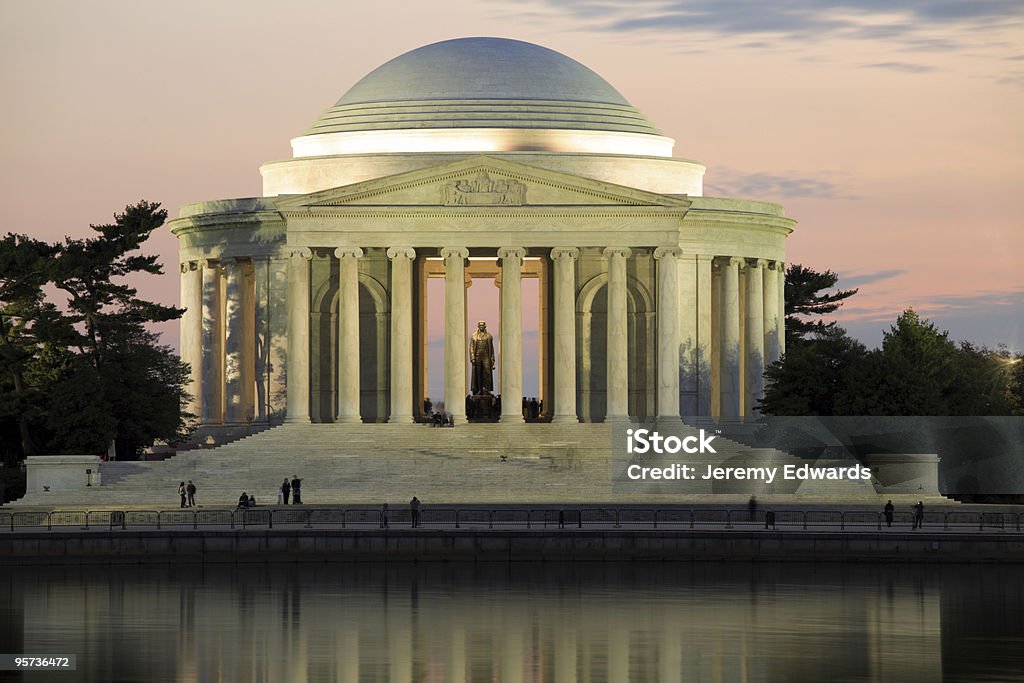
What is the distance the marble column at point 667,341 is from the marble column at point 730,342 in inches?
406

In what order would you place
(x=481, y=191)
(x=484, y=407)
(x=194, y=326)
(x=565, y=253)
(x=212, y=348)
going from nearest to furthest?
(x=481, y=191)
(x=565, y=253)
(x=484, y=407)
(x=212, y=348)
(x=194, y=326)

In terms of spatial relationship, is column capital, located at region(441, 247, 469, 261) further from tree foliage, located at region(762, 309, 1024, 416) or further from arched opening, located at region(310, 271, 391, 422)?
tree foliage, located at region(762, 309, 1024, 416)

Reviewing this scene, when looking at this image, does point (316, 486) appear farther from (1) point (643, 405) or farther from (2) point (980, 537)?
(2) point (980, 537)

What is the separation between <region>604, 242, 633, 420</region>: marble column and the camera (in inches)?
4739

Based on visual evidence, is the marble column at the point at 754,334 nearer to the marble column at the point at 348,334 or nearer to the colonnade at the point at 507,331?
the colonnade at the point at 507,331

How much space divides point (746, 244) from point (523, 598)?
66.2 m

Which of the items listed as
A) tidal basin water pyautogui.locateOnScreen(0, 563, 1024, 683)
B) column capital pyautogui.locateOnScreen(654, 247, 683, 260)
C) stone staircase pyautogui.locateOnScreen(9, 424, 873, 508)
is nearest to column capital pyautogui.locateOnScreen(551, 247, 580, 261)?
column capital pyautogui.locateOnScreen(654, 247, 683, 260)

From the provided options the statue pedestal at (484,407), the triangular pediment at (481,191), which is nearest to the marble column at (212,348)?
the triangular pediment at (481,191)

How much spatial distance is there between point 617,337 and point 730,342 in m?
12.3

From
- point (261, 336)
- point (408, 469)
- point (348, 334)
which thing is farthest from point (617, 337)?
point (261, 336)

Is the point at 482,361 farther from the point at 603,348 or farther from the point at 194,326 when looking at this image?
the point at 194,326

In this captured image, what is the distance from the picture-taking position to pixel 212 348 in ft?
436

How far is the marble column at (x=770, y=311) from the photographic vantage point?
443 ft

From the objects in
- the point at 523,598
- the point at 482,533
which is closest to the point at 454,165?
the point at 482,533
